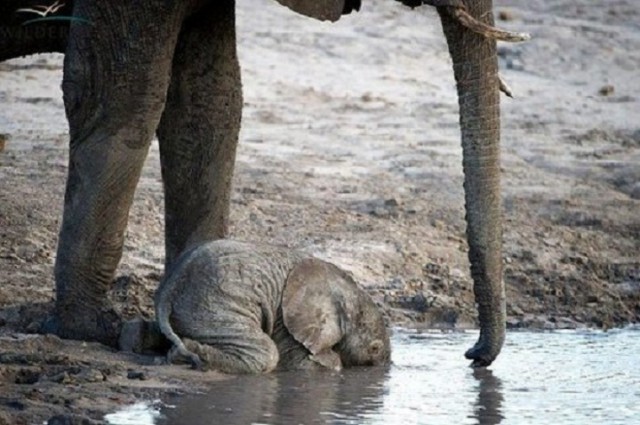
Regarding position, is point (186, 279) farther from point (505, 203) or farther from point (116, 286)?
point (505, 203)

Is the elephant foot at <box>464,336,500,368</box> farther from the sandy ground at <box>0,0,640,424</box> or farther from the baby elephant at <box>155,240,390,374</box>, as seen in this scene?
the sandy ground at <box>0,0,640,424</box>

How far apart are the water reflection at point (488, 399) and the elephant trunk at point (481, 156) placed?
0.71 feet

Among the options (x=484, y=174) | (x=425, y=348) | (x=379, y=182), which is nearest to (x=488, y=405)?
(x=484, y=174)

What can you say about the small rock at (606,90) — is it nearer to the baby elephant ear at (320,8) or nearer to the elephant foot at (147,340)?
the baby elephant ear at (320,8)

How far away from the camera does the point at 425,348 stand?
9594 millimetres

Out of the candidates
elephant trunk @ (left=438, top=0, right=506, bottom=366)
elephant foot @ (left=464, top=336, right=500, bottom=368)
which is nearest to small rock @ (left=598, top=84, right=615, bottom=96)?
elephant foot @ (left=464, top=336, right=500, bottom=368)

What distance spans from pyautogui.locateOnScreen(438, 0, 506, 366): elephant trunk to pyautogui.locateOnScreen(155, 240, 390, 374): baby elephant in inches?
23.8

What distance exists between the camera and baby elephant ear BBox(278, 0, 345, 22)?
8.80 metres

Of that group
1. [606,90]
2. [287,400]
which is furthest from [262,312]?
[606,90]

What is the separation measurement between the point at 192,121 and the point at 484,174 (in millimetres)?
1620

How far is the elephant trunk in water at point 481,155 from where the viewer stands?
8.42m

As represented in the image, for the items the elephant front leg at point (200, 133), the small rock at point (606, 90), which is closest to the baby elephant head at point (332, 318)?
the elephant front leg at point (200, 133)

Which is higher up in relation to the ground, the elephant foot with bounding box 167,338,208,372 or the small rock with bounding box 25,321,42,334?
the elephant foot with bounding box 167,338,208,372

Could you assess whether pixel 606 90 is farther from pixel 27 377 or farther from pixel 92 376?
pixel 27 377
